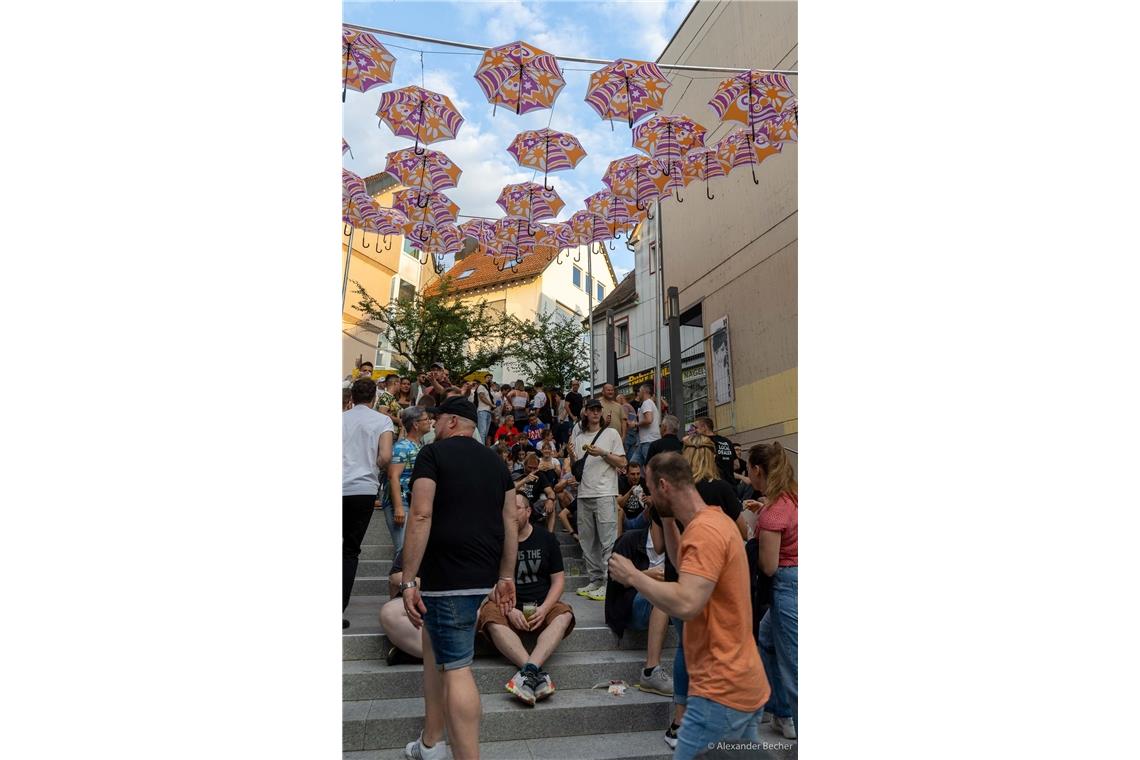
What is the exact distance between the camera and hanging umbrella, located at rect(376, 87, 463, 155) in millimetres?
10117

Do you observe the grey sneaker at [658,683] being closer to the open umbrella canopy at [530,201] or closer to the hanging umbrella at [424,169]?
the hanging umbrella at [424,169]

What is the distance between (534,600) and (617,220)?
29.9 feet

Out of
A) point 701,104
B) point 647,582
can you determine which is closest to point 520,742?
point 647,582

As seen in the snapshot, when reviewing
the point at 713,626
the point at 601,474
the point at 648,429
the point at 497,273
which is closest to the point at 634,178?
the point at 648,429

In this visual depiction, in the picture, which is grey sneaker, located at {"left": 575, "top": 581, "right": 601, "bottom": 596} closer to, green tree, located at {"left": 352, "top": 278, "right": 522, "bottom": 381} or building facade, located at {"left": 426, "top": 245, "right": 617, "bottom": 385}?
green tree, located at {"left": 352, "top": 278, "right": 522, "bottom": 381}

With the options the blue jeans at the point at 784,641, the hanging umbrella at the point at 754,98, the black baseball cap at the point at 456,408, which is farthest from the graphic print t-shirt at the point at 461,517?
the hanging umbrella at the point at 754,98

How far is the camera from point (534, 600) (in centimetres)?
614

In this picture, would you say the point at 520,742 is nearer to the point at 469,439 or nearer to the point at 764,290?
the point at 469,439

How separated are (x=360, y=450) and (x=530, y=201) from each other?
25.5 ft

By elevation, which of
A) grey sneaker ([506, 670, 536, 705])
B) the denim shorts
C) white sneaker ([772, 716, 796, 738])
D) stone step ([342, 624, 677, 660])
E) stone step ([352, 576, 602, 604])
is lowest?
white sneaker ([772, 716, 796, 738])

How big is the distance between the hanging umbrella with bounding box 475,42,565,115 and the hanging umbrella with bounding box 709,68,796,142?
84.1 inches

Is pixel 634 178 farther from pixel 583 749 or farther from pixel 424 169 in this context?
pixel 583 749

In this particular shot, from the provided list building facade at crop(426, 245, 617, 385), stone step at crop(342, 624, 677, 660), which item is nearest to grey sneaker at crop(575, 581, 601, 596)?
stone step at crop(342, 624, 677, 660)

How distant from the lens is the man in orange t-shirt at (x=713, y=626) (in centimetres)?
350
